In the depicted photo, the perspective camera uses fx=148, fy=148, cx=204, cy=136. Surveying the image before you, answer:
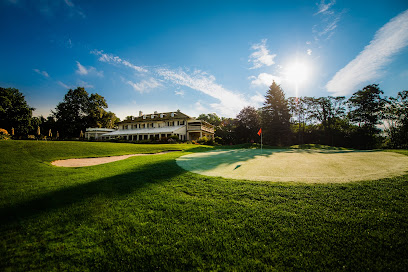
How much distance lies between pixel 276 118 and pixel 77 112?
5587 cm

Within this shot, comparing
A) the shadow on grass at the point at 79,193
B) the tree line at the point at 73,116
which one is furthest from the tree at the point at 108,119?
the shadow on grass at the point at 79,193

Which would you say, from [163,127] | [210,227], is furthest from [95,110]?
[210,227]

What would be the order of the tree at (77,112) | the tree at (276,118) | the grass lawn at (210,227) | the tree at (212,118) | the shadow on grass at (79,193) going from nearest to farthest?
the grass lawn at (210,227)
the shadow on grass at (79,193)
the tree at (276,118)
the tree at (77,112)
the tree at (212,118)

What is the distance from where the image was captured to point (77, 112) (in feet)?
149

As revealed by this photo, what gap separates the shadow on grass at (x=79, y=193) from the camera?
370 centimetres

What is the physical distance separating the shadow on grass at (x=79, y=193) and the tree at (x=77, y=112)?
164 feet

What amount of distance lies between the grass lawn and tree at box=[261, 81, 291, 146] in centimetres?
2536

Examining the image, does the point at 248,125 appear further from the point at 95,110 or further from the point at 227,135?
the point at 95,110

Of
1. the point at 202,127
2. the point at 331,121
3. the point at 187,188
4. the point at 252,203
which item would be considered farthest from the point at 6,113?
the point at 331,121

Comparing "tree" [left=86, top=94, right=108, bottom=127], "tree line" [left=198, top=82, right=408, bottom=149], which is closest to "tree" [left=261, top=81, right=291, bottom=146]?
"tree line" [left=198, top=82, right=408, bottom=149]

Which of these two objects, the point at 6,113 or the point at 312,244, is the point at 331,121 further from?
the point at 6,113

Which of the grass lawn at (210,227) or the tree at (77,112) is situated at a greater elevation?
the tree at (77,112)

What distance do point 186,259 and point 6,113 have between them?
181 feet

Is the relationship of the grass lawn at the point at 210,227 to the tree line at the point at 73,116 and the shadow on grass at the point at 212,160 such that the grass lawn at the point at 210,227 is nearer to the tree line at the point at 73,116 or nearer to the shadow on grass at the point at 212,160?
the shadow on grass at the point at 212,160
